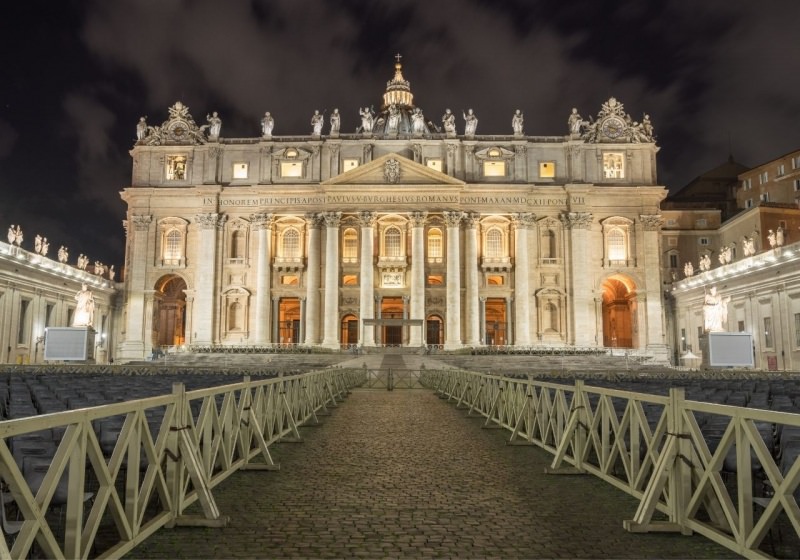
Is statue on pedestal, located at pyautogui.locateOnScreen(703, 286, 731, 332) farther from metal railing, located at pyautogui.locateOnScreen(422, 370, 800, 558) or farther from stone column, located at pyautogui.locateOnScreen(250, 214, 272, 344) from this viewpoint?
stone column, located at pyautogui.locateOnScreen(250, 214, 272, 344)

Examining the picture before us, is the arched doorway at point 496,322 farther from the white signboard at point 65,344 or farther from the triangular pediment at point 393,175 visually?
the white signboard at point 65,344

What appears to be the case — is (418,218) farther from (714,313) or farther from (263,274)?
(714,313)

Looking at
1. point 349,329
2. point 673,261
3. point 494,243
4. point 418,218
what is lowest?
point 349,329

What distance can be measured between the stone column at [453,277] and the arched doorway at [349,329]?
9440mm

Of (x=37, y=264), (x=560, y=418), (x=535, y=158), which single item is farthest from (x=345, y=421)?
(x=535, y=158)

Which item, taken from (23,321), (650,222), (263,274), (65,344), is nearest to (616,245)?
(650,222)

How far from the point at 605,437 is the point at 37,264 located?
50.8m

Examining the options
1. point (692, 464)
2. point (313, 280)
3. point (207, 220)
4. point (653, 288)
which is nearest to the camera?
point (692, 464)

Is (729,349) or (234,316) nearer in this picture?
(729,349)

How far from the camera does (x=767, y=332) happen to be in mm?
48406

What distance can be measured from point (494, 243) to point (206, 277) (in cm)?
2819

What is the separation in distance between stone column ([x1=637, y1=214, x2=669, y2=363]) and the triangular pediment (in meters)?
19.0

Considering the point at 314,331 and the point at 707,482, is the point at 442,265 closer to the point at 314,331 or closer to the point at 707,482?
the point at 314,331

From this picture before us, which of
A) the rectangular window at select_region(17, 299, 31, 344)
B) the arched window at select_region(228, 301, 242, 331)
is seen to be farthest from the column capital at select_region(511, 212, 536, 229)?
the rectangular window at select_region(17, 299, 31, 344)
